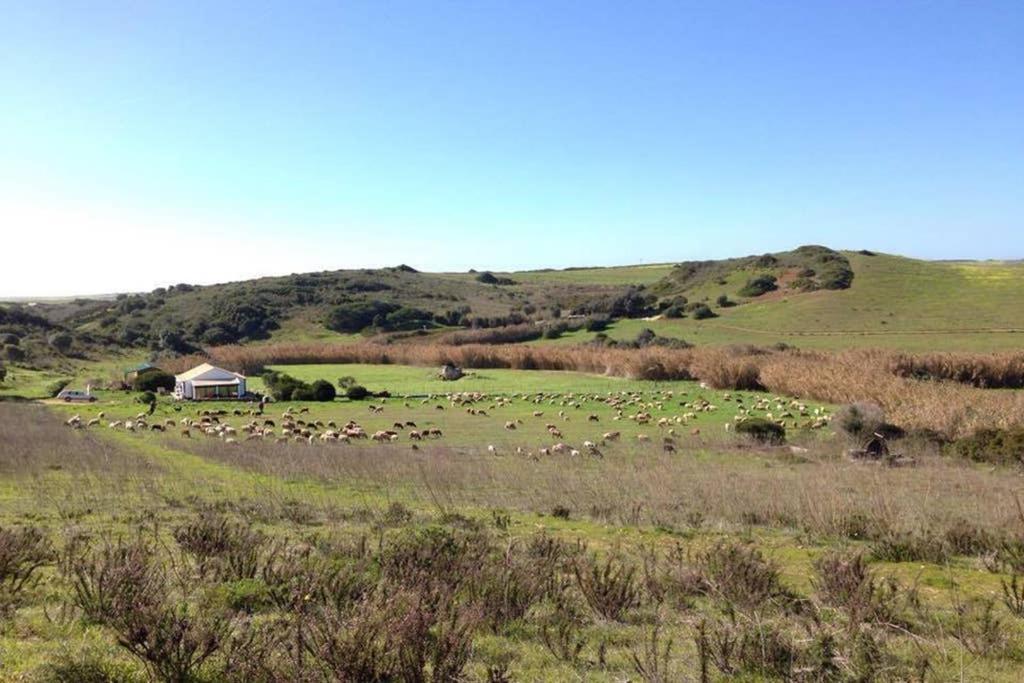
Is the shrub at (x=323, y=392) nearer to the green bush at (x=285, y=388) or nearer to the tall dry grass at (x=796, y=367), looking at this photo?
the green bush at (x=285, y=388)

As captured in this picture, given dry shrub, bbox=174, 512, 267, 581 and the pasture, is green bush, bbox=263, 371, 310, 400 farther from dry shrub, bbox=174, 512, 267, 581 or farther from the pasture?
dry shrub, bbox=174, 512, 267, 581

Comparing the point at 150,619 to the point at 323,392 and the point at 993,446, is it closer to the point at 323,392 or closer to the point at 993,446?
the point at 993,446

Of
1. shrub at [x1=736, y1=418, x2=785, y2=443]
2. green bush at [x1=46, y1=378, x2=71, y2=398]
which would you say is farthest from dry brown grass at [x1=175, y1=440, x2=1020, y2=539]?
green bush at [x1=46, y1=378, x2=71, y2=398]

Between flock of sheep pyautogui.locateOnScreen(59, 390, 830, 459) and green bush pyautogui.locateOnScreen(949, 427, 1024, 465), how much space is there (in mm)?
6844

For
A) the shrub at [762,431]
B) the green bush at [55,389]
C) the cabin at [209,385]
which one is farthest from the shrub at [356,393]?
the shrub at [762,431]

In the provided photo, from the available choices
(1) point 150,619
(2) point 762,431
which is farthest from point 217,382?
(1) point 150,619

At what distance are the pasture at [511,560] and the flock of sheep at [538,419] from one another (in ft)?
5.03

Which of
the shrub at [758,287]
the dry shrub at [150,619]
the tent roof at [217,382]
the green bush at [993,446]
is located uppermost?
the shrub at [758,287]

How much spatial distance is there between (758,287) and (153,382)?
196 ft

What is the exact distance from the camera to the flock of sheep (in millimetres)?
27453

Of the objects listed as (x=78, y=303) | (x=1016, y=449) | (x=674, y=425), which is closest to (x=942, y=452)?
(x=1016, y=449)

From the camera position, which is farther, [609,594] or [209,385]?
[209,385]

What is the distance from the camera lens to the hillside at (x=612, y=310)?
2579 inches

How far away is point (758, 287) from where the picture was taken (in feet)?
282
